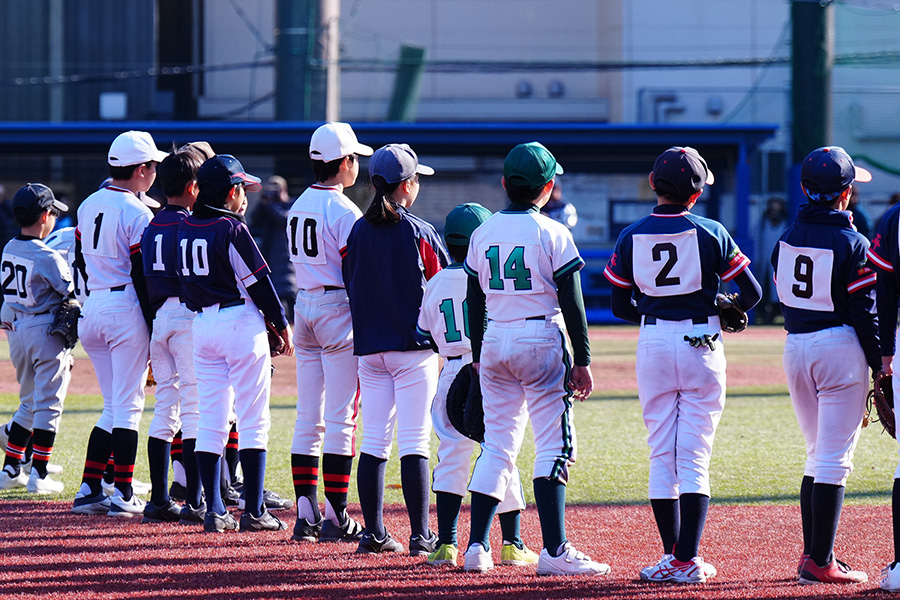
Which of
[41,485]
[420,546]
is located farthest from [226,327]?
[41,485]

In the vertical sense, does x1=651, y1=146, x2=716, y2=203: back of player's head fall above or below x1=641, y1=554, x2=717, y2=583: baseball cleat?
above

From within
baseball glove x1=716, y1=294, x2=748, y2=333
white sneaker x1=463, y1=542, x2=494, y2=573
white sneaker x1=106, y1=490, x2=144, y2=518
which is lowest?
white sneaker x1=106, y1=490, x2=144, y2=518

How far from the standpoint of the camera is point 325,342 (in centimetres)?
552

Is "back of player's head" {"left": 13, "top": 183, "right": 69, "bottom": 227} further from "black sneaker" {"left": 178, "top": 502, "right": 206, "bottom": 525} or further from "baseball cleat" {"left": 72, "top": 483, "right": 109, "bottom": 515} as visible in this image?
"black sneaker" {"left": 178, "top": 502, "right": 206, "bottom": 525}

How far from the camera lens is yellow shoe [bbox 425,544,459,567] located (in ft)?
16.5

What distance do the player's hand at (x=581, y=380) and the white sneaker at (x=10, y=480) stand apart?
392 centimetres

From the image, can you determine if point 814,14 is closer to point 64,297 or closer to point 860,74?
point 860,74

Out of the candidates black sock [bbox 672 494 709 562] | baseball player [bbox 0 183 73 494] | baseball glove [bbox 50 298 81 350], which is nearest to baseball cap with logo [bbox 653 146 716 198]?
black sock [bbox 672 494 709 562]

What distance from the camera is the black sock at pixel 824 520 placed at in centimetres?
464

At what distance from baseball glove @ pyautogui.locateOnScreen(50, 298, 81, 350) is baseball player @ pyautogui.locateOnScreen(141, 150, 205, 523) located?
1.02 m

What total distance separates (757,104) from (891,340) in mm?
Result: 18129

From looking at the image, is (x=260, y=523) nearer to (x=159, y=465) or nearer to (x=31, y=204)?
(x=159, y=465)

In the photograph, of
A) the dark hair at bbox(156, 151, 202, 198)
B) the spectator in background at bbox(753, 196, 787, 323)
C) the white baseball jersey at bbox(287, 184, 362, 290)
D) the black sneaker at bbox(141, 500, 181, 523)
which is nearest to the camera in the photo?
the white baseball jersey at bbox(287, 184, 362, 290)

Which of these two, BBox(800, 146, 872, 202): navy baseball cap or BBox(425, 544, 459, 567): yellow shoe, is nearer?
BBox(800, 146, 872, 202): navy baseball cap
